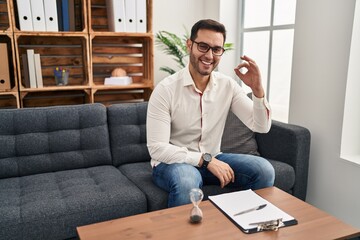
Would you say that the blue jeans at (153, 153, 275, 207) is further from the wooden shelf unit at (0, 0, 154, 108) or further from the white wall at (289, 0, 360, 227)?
the wooden shelf unit at (0, 0, 154, 108)

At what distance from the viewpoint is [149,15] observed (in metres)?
2.87

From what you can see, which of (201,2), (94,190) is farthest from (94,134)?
(201,2)

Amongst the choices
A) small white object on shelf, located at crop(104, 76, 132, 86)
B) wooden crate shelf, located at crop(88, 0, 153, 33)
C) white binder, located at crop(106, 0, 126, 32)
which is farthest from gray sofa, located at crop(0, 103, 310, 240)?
wooden crate shelf, located at crop(88, 0, 153, 33)

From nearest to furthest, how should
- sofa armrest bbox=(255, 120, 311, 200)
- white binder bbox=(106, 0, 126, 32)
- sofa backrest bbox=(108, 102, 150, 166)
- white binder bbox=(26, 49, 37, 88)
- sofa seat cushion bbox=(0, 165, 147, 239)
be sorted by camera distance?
sofa seat cushion bbox=(0, 165, 147, 239) < sofa armrest bbox=(255, 120, 311, 200) < sofa backrest bbox=(108, 102, 150, 166) < white binder bbox=(26, 49, 37, 88) < white binder bbox=(106, 0, 126, 32)

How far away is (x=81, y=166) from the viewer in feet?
6.89

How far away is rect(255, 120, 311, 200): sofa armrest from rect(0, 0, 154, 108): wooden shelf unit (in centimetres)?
126

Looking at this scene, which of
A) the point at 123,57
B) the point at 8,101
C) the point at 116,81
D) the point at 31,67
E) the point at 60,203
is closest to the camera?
the point at 60,203

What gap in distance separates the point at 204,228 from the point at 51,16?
2.08 meters

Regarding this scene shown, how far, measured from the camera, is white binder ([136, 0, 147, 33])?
9.06ft

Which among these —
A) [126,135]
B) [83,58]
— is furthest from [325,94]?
[83,58]

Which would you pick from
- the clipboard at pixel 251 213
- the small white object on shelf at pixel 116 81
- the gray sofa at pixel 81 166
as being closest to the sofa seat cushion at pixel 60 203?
the gray sofa at pixel 81 166

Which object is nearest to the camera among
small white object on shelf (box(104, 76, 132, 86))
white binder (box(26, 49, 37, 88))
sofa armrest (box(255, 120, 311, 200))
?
sofa armrest (box(255, 120, 311, 200))

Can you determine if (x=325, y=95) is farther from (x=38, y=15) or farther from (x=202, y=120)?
(x=38, y=15)

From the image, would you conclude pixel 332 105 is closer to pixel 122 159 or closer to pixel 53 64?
pixel 122 159
